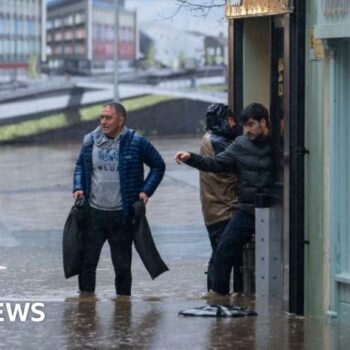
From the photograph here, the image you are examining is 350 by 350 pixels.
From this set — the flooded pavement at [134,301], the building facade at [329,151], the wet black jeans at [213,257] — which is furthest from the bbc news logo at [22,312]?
the building facade at [329,151]

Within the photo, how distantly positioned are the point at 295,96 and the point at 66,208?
1155cm

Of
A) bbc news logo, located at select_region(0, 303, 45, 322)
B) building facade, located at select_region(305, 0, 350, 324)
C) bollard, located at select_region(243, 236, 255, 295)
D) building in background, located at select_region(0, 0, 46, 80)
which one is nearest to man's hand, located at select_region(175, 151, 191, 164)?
bollard, located at select_region(243, 236, 255, 295)

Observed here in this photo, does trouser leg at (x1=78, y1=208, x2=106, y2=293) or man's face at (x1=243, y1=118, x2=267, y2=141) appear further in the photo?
trouser leg at (x1=78, y1=208, x2=106, y2=293)

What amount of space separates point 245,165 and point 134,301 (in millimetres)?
1363

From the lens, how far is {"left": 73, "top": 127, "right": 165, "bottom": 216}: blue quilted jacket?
11227mm

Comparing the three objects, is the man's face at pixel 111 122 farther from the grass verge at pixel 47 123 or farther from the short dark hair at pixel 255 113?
the grass verge at pixel 47 123

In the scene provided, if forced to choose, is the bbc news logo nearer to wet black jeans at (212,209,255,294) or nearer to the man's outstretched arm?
wet black jeans at (212,209,255,294)

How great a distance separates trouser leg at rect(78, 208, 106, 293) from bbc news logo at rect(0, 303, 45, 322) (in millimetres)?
713

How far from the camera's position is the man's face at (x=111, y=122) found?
11.2 meters

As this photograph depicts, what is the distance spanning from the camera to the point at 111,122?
11211 mm

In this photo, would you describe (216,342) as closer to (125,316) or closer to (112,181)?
(125,316)

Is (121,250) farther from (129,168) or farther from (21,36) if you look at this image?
(21,36)

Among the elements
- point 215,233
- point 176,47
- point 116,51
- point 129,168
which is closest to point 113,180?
point 129,168

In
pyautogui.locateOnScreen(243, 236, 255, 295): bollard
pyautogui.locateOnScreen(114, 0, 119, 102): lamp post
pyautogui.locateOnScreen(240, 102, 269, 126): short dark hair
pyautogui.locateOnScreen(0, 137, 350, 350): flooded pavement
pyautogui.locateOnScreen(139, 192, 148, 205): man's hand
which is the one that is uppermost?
pyautogui.locateOnScreen(114, 0, 119, 102): lamp post
